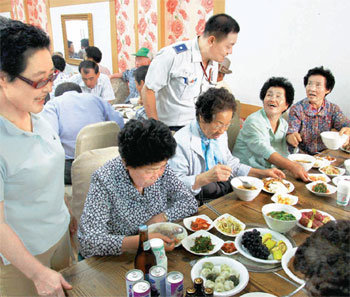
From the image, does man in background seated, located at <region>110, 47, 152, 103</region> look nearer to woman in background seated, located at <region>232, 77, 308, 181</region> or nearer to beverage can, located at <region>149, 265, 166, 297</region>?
woman in background seated, located at <region>232, 77, 308, 181</region>

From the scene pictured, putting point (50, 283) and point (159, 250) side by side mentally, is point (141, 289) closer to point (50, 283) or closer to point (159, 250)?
point (159, 250)

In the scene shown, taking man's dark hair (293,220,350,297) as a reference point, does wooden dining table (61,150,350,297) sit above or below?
below

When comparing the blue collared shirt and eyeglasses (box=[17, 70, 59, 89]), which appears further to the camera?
the blue collared shirt

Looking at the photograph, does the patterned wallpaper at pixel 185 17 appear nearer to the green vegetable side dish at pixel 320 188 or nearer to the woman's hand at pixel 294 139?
the woman's hand at pixel 294 139

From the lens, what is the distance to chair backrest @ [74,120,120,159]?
209 centimetres

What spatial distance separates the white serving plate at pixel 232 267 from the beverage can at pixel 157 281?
17 cm

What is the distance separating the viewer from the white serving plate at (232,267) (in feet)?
3.07

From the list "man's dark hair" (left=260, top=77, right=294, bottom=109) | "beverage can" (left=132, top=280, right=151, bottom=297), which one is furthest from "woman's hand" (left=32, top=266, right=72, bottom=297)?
"man's dark hair" (left=260, top=77, right=294, bottom=109)

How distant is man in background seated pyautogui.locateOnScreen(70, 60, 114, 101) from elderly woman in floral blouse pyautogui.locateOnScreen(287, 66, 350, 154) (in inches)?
102

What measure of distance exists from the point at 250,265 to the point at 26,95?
3.45 feet

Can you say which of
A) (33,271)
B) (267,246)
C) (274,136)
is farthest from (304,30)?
(33,271)

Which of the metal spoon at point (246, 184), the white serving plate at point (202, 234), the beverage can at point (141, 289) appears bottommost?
the white serving plate at point (202, 234)

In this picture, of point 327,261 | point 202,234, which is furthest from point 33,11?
point 327,261

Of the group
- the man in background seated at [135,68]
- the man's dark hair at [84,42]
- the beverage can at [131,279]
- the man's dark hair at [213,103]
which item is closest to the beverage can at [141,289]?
the beverage can at [131,279]
